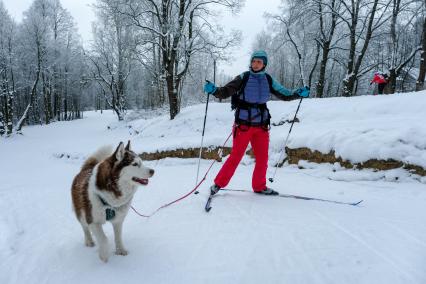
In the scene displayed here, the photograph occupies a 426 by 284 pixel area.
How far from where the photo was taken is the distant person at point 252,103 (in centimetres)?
464

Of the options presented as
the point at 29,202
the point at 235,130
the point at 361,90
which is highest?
the point at 361,90

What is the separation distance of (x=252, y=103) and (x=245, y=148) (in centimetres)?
71

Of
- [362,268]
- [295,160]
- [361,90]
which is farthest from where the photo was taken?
[361,90]

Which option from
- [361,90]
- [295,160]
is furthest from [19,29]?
[361,90]

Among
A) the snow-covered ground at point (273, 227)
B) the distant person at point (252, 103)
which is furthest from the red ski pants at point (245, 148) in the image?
the snow-covered ground at point (273, 227)

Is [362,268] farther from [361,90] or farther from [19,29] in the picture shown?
[361,90]

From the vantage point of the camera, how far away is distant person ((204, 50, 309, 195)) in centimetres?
464

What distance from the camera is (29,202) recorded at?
587cm

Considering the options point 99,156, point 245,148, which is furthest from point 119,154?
point 245,148

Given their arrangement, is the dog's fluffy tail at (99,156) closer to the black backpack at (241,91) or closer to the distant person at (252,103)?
the distant person at (252,103)

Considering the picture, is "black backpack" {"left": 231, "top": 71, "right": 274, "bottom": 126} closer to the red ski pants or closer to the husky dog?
the red ski pants

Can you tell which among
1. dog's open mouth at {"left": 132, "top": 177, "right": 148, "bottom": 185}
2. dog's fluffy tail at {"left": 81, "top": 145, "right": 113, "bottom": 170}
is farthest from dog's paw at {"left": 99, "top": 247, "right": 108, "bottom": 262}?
dog's fluffy tail at {"left": 81, "top": 145, "right": 113, "bottom": 170}

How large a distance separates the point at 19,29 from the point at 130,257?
2894cm

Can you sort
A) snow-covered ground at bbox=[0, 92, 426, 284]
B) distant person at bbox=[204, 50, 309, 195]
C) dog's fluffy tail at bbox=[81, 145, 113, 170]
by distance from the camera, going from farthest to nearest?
distant person at bbox=[204, 50, 309, 195]
dog's fluffy tail at bbox=[81, 145, 113, 170]
snow-covered ground at bbox=[0, 92, 426, 284]
